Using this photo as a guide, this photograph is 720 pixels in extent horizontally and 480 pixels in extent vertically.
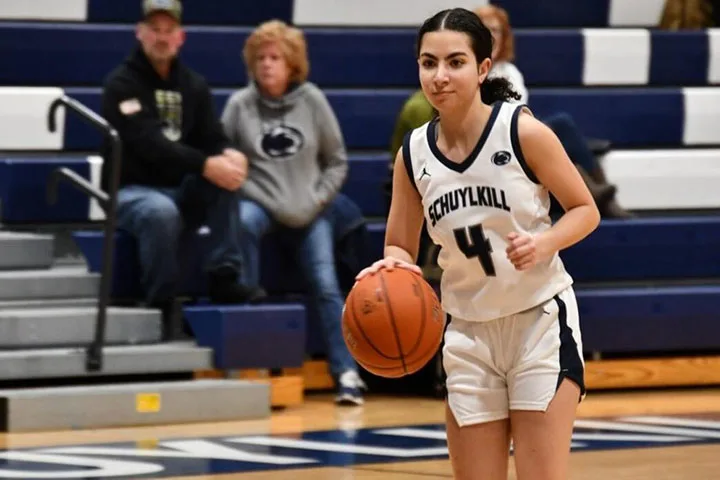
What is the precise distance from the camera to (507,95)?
3469 millimetres

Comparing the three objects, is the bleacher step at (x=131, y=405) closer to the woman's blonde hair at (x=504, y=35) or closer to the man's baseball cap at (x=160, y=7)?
the man's baseball cap at (x=160, y=7)

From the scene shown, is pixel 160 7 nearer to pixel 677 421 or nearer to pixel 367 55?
pixel 367 55

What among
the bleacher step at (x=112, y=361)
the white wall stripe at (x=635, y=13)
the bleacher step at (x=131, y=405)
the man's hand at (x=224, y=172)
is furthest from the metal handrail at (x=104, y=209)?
the white wall stripe at (x=635, y=13)

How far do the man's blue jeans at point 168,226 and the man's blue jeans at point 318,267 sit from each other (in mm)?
127

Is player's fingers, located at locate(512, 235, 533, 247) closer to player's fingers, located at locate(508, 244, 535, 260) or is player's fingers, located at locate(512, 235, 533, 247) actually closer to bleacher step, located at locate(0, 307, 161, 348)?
player's fingers, located at locate(508, 244, 535, 260)

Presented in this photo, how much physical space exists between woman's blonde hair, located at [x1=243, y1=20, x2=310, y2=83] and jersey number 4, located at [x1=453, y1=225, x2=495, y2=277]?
379 centimetres

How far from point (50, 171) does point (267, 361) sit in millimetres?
1380

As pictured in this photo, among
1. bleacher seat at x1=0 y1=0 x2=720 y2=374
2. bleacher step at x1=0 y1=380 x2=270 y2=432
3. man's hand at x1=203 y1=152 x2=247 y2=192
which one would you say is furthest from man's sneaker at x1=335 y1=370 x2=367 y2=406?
man's hand at x1=203 y1=152 x2=247 y2=192

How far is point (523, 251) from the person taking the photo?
3061 millimetres

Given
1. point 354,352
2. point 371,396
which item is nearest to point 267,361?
point 371,396

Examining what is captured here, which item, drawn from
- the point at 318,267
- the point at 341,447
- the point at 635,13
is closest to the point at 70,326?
the point at 318,267

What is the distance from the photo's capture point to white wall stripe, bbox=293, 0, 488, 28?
28.1 ft

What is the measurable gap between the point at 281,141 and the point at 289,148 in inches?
1.9

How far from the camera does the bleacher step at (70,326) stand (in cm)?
645
